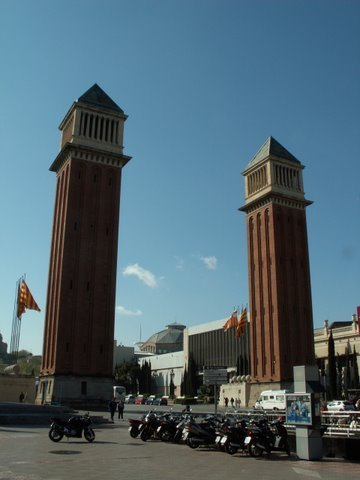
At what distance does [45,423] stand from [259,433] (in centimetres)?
1713

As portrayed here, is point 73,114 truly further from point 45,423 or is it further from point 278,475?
point 278,475

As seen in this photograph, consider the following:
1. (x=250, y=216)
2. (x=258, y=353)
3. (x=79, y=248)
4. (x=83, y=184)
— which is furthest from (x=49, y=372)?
(x=250, y=216)

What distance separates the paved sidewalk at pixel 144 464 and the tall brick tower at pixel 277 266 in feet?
149

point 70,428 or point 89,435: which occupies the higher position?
point 70,428

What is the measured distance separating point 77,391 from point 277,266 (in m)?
29.6

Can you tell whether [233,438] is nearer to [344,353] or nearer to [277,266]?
[277,266]

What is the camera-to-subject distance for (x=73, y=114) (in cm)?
5756

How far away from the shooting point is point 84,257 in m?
52.6

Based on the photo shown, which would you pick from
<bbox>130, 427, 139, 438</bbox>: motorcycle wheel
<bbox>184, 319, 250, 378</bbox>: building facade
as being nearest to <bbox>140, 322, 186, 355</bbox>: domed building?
<bbox>184, 319, 250, 378</bbox>: building facade

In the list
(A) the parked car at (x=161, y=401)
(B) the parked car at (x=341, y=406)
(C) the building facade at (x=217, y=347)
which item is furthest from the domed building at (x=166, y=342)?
(B) the parked car at (x=341, y=406)

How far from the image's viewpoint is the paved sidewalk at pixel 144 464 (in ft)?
38.5

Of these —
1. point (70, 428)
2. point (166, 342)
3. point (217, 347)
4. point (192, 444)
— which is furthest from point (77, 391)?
point (166, 342)

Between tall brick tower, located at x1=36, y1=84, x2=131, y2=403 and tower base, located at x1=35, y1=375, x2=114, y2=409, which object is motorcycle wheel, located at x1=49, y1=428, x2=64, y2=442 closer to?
tower base, located at x1=35, y1=375, x2=114, y2=409

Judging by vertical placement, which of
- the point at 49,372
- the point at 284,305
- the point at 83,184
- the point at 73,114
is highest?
the point at 73,114
